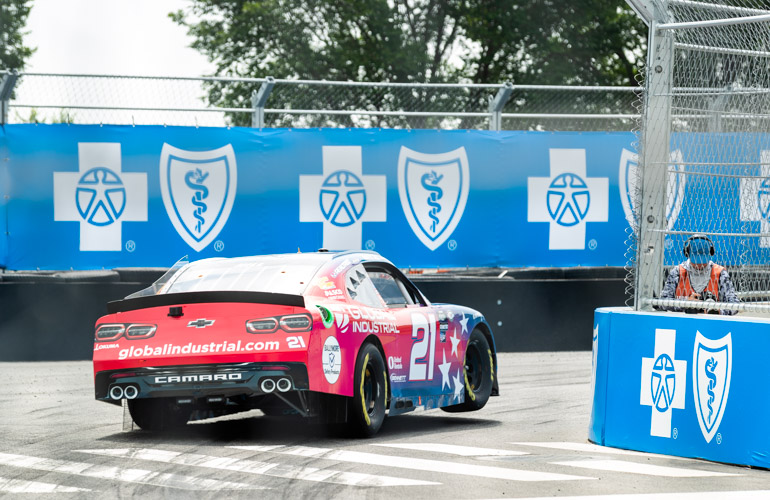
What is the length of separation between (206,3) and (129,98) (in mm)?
24568

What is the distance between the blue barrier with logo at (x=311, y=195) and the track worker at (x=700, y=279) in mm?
5865

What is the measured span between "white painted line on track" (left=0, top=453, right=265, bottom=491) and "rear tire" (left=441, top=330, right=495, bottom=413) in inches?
147

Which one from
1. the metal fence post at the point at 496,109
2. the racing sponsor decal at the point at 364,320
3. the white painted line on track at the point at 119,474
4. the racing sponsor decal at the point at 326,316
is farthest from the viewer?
the metal fence post at the point at 496,109

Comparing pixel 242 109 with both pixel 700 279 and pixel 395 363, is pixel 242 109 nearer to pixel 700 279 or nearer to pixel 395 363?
pixel 395 363

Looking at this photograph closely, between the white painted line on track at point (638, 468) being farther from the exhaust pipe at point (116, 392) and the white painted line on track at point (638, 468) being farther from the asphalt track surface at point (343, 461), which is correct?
the exhaust pipe at point (116, 392)

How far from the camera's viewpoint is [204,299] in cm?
834

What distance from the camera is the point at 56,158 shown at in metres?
14.9

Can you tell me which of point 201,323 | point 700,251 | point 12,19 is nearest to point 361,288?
point 201,323

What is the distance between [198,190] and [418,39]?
75.8ft

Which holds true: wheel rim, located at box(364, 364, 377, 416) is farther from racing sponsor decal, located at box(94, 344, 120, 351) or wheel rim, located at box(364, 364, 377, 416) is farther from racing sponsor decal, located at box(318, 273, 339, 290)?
racing sponsor decal, located at box(94, 344, 120, 351)

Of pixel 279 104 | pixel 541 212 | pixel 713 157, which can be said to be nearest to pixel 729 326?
pixel 713 157

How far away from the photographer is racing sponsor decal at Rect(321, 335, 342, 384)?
317 inches

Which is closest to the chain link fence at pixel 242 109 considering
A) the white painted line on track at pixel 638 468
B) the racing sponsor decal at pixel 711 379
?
the racing sponsor decal at pixel 711 379

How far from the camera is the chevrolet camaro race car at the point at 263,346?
805 centimetres
